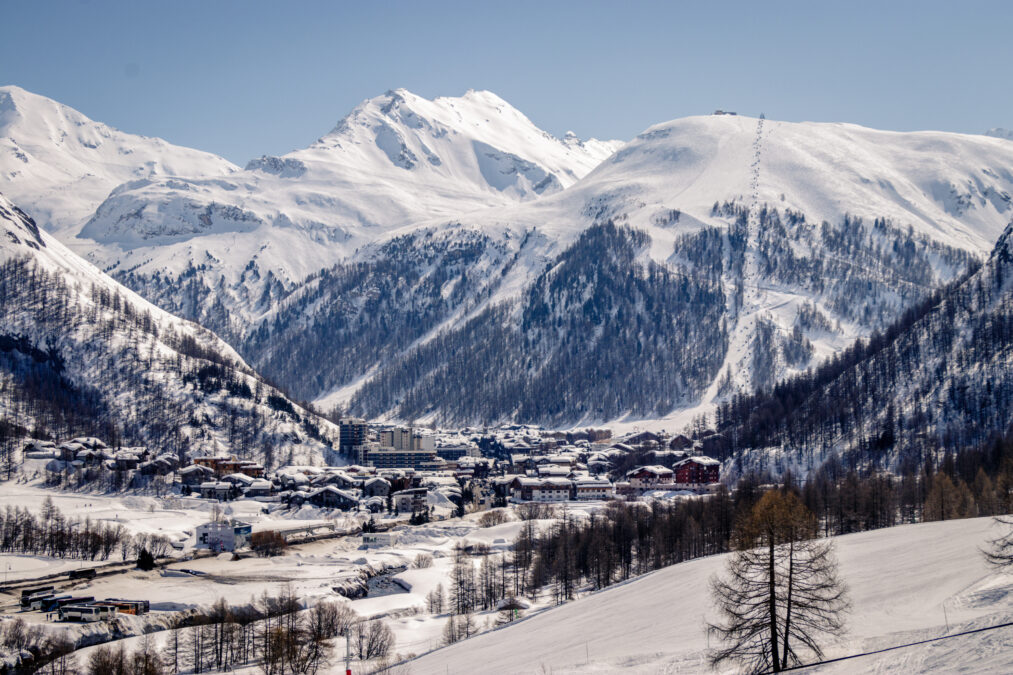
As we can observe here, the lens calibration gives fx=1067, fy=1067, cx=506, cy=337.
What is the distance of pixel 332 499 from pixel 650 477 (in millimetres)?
50938

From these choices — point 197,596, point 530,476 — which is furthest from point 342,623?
point 530,476

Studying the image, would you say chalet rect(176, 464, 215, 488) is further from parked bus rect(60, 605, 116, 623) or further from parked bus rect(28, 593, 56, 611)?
parked bus rect(60, 605, 116, 623)

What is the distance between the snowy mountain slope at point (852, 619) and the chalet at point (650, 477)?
104 meters

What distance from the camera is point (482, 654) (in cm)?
5459

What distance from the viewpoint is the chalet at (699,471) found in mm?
162875

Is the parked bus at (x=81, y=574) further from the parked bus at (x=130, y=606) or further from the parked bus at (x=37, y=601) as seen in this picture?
the parked bus at (x=130, y=606)

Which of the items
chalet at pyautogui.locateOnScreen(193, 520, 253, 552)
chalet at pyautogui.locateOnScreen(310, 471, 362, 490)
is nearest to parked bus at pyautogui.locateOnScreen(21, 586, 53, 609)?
chalet at pyautogui.locateOnScreen(193, 520, 253, 552)

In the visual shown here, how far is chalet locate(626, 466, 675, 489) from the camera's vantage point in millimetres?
168000

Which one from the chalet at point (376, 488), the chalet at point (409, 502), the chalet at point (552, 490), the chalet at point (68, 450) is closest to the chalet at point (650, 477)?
the chalet at point (552, 490)

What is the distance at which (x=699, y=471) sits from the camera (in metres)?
163

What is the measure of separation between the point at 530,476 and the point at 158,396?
6880 cm

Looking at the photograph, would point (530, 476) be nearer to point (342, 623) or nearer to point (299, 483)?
point (299, 483)

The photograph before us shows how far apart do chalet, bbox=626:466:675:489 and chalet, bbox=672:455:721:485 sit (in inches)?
121

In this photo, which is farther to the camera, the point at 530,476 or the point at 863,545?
the point at 530,476
